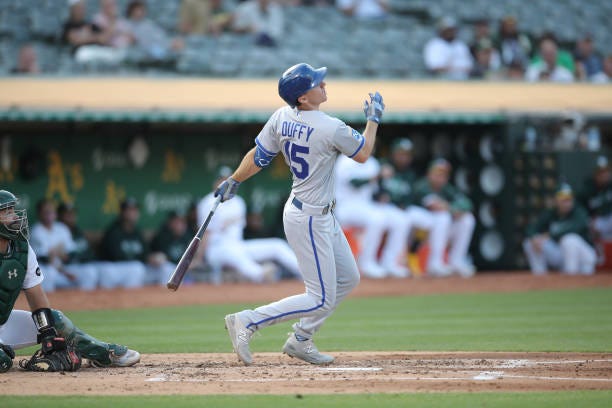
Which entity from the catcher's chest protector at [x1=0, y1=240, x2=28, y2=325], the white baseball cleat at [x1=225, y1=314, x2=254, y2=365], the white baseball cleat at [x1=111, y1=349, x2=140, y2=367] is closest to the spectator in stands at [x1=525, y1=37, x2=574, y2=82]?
the white baseball cleat at [x1=225, y1=314, x2=254, y2=365]

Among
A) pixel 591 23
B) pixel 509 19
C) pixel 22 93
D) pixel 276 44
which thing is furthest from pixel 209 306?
pixel 591 23

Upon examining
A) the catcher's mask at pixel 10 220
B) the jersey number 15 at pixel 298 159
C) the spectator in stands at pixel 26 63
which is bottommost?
the catcher's mask at pixel 10 220

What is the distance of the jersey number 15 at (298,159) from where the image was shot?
6.17m

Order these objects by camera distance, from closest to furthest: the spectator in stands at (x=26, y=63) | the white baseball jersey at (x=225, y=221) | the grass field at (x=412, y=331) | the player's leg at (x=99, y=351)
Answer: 1. the grass field at (x=412, y=331)
2. the player's leg at (x=99, y=351)
3. the spectator in stands at (x=26, y=63)
4. the white baseball jersey at (x=225, y=221)

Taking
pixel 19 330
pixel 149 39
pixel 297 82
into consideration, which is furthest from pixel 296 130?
pixel 149 39

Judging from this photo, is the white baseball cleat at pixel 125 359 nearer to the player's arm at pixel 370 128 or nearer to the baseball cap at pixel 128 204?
the player's arm at pixel 370 128

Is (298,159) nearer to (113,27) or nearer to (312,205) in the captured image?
(312,205)

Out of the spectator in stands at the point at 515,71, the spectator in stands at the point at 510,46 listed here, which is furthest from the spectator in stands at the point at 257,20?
the spectator in stands at the point at 510,46

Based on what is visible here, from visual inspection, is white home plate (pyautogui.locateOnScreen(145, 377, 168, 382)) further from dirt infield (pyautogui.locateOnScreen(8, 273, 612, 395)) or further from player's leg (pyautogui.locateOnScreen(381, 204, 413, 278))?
player's leg (pyautogui.locateOnScreen(381, 204, 413, 278))

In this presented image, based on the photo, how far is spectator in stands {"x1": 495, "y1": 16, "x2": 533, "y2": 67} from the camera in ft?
55.6

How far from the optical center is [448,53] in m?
16.2

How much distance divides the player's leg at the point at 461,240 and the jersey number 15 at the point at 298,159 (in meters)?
8.46

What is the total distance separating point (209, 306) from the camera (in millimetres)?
11031

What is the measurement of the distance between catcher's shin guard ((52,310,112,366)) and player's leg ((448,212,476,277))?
8.75m
